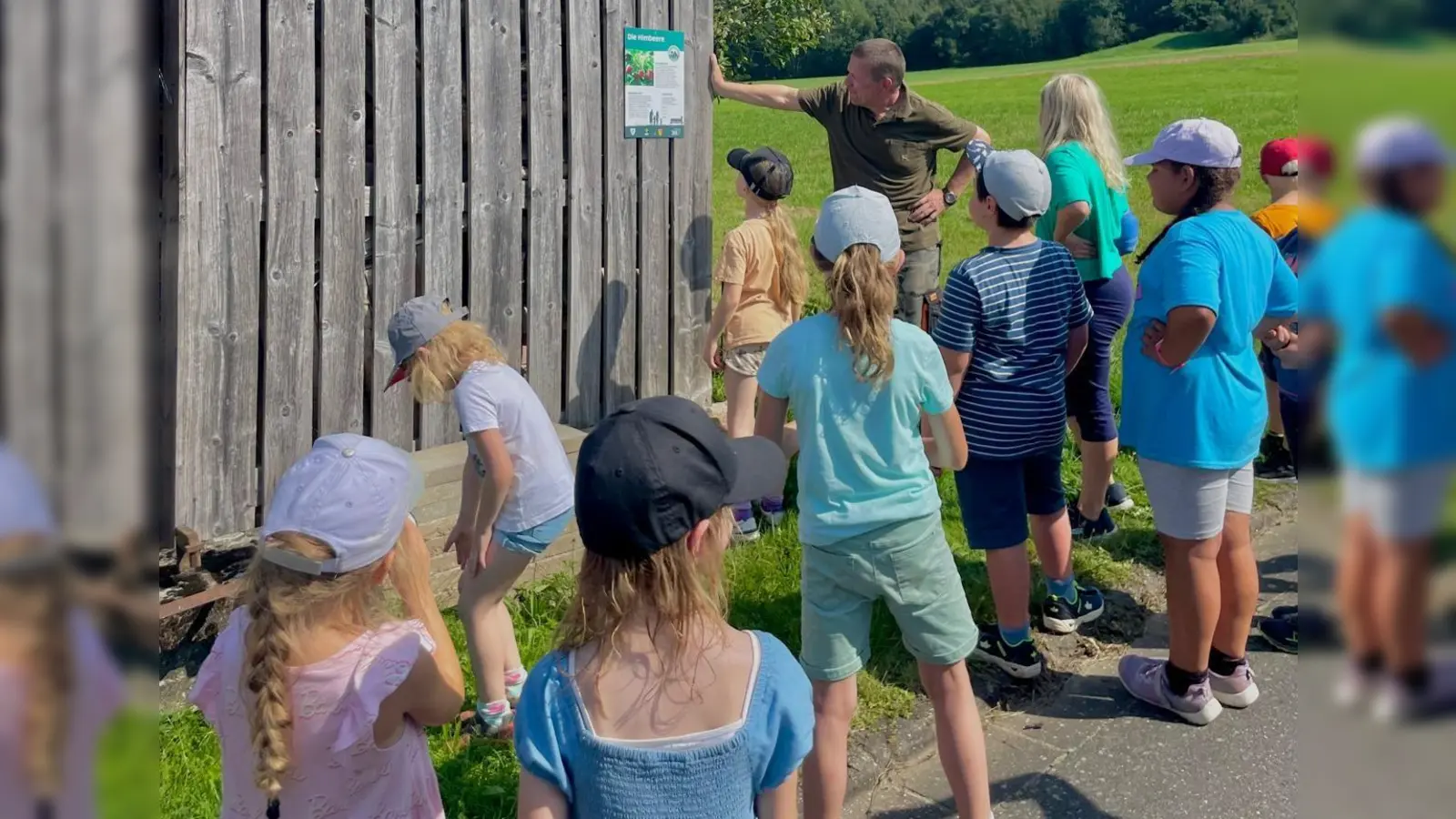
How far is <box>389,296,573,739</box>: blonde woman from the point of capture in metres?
3.71

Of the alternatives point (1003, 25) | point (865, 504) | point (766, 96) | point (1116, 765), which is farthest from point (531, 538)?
point (1003, 25)

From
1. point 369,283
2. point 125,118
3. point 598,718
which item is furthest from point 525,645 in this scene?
point 125,118

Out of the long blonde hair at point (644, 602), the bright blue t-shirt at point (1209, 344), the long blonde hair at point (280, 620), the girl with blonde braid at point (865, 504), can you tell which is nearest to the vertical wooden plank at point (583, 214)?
the girl with blonde braid at point (865, 504)

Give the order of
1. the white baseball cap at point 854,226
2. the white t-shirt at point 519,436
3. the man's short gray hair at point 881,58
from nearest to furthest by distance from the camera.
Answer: the white baseball cap at point 854,226
the white t-shirt at point 519,436
the man's short gray hair at point 881,58

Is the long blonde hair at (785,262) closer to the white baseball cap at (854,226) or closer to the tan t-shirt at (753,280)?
the tan t-shirt at (753,280)

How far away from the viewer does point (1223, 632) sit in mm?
4000

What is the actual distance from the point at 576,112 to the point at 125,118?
204 inches

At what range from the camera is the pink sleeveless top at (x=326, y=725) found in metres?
2.20

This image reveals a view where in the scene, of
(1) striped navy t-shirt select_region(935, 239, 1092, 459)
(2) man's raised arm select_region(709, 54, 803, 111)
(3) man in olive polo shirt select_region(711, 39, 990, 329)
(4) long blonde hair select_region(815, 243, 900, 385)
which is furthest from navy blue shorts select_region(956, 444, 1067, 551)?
(2) man's raised arm select_region(709, 54, 803, 111)

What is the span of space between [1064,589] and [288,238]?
9.65 ft

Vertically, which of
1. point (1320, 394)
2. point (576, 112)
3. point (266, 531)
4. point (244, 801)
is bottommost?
point (244, 801)

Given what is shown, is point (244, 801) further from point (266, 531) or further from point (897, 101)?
point (897, 101)

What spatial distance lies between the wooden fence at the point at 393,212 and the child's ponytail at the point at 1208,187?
103 inches

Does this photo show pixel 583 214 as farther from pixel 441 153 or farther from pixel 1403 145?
pixel 1403 145
